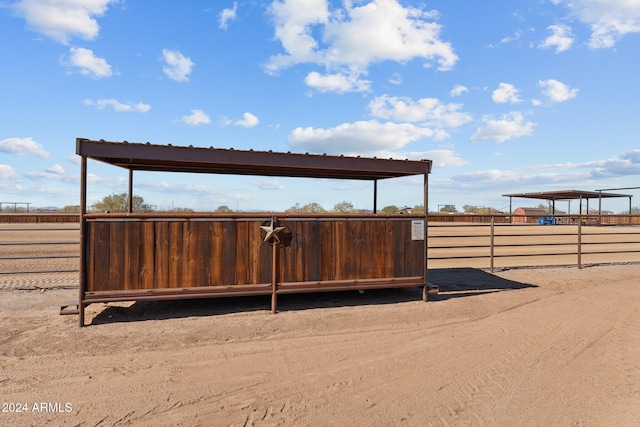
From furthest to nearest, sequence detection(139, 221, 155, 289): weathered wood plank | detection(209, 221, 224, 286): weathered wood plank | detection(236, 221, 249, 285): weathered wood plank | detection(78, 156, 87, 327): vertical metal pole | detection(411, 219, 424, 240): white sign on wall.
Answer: detection(411, 219, 424, 240): white sign on wall, detection(236, 221, 249, 285): weathered wood plank, detection(209, 221, 224, 286): weathered wood plank, detection(139, 221, 155, 289): weathered wood plank, detection(78, 156, 87, 327): vertical metal pole

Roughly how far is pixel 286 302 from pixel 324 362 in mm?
2863

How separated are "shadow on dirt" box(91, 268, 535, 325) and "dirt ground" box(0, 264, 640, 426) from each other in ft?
0.18

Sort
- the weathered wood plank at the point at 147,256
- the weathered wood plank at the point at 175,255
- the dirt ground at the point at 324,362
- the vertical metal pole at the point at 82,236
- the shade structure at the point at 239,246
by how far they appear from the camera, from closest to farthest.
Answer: the dirt ground at the point at 324,362
the vertical metal pole at the point at 82,236
the shade structure at the point at 239,246
the weathered wood plank at the point at 147,256
the weathered wood plank at the point at 175,255

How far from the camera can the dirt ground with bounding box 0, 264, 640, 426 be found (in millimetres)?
3412

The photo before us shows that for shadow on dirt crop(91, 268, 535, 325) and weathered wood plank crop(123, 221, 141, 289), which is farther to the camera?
shadow on dirt crop(91, 268, 535, 325)

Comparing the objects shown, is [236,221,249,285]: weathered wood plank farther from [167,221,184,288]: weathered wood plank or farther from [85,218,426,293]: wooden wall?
[167,221,184,288]: weathered wood plank

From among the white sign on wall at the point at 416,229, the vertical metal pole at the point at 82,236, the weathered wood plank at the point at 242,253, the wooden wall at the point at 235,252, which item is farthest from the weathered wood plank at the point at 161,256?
the white sign on wall at the point at 416,229

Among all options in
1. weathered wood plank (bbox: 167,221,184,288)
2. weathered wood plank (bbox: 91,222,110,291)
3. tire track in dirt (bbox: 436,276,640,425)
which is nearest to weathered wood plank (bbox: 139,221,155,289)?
weathered wood plank (bbox: 167,221,184,288)

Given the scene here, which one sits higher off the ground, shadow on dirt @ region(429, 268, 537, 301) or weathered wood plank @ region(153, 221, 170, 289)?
weathered wood plank @ region(153, 221, 170, 289)

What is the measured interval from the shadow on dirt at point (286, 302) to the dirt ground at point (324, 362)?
0.06 meters

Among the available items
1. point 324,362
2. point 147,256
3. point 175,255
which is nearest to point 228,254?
point 175,255

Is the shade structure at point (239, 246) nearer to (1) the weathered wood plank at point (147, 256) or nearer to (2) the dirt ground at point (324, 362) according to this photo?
(1) the weathered wood plank at point (147, 256)

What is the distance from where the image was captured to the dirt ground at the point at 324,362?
11.2 ft

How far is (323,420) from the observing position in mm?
3291
